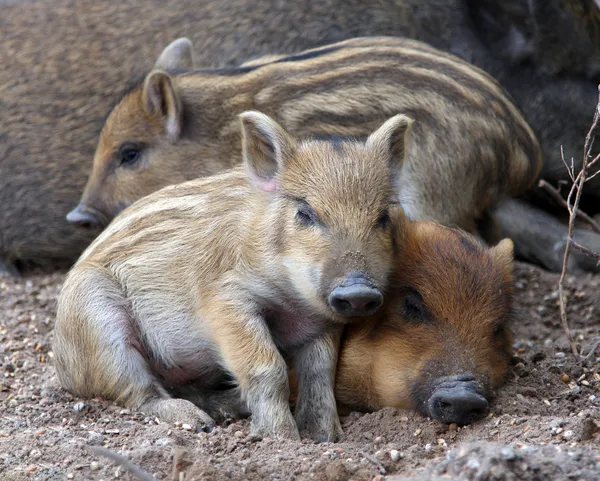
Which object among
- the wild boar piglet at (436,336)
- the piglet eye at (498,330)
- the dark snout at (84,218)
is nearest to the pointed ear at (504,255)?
the wild boar piglet at (436,336)

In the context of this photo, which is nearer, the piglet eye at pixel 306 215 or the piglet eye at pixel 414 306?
the piglet eye at pixel 306 215

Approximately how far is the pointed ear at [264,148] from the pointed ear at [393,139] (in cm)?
36

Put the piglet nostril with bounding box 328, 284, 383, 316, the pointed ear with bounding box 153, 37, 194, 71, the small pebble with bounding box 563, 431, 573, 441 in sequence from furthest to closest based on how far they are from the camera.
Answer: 1. the pointed ear with bounding box 153, 37, 194, 71
2. the piglet nostril with bounding box 328, 284, 383, 316
3. the small pebble with bounding box 563, 431, 573, 441

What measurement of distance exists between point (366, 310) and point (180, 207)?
1.26 metres

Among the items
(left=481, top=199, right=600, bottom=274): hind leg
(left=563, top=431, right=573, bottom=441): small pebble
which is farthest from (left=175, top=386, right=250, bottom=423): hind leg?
(left=481, top=199, right=600, bottom=274): hind leg

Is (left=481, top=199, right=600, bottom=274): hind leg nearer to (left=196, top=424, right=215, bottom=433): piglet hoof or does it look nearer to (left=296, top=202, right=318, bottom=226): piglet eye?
(left=296, top=202, right=318, bottom=226): piglet eye

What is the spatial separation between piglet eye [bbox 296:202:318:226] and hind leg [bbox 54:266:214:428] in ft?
2.93

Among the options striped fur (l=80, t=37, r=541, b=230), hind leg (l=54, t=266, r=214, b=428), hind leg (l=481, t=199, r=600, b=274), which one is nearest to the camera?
hind leg (l=54, t=266, r=214, b=428)

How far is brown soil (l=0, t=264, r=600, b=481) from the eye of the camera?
307 centimetres

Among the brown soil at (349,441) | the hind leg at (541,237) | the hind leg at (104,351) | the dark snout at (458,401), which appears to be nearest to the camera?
the brown soil at (349,441)

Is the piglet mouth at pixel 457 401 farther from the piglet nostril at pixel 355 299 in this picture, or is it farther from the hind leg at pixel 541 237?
the hind leg at pixel 541 237

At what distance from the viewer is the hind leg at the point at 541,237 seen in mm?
6320

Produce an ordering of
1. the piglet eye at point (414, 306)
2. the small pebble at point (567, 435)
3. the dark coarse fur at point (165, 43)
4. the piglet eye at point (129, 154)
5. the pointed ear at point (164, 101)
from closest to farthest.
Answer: the small pebble at point (567, 435)
the piglet eye at point (414, 306)
the pointed ear at point (164, 101)
the piglet eye at point (129, 154)
the dark coarse fur at point (165, 43)

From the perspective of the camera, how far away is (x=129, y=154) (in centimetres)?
599
